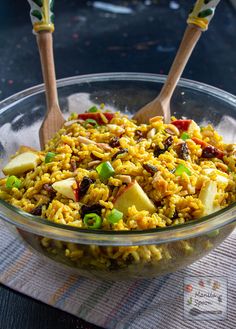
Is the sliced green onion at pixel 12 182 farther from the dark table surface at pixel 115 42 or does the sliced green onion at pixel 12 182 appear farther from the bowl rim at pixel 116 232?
the dark table surface at pixel 115 42

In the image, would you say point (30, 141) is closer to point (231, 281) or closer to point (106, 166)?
point (106, 166)

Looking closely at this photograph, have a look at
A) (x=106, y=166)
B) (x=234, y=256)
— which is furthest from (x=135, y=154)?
(x=234, y=256)

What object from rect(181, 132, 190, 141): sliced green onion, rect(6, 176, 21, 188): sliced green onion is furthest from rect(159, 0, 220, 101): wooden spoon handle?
rect(6, 176, 21, 188): sliced green onion

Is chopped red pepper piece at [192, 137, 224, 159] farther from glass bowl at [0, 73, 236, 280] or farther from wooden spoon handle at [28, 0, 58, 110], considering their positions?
wooden spoon handle at [28, 0, 58, 110]

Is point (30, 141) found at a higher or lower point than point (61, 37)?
lower

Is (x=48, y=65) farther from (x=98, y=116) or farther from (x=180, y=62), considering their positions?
(x=180, y=62)

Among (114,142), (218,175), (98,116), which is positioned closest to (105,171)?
(114,142)
